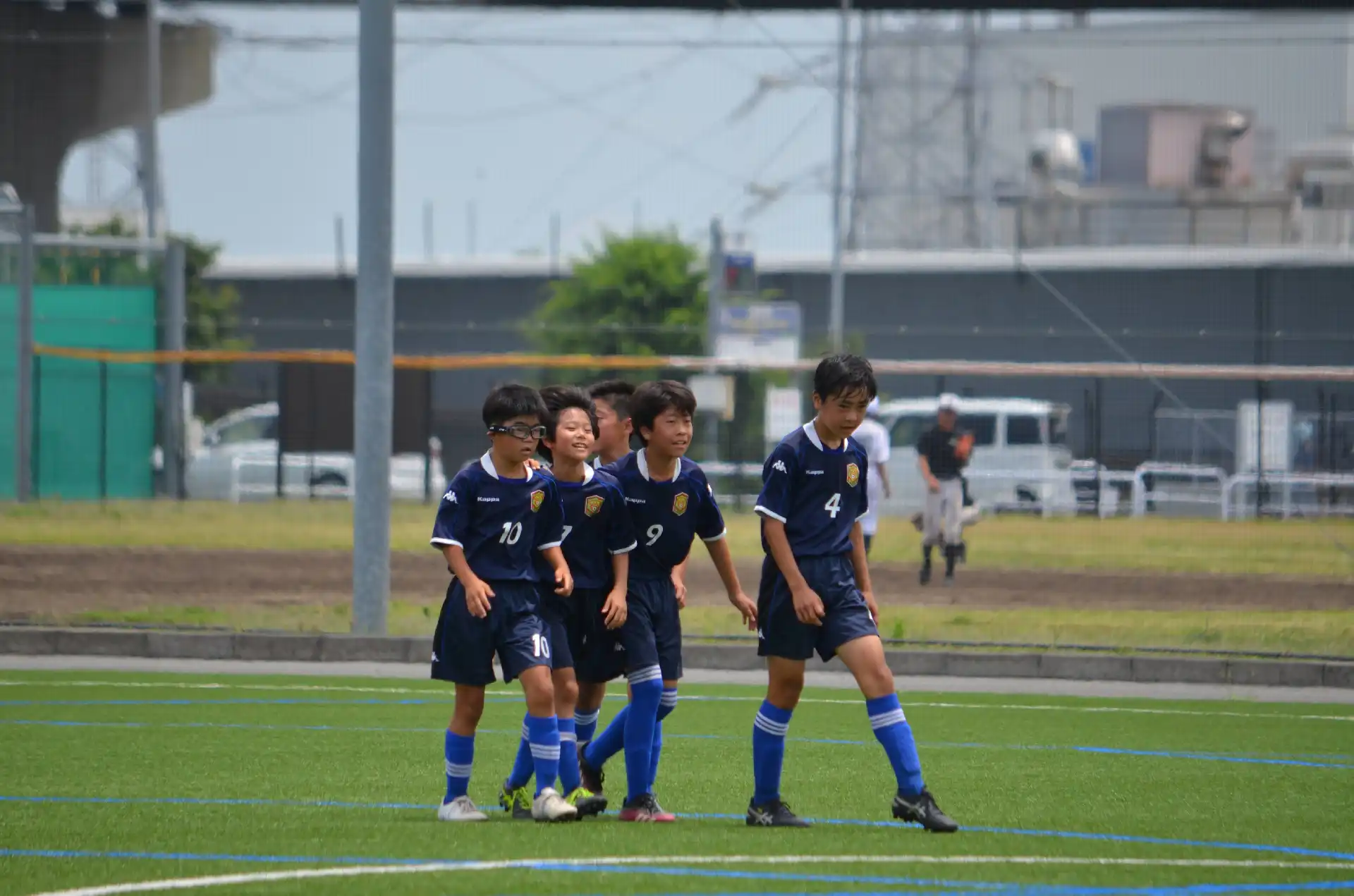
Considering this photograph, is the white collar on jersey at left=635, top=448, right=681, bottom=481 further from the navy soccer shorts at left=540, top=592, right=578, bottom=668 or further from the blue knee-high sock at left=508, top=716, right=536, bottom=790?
the blue knee-high sock at left=508, top=716, right=536, bottom=790

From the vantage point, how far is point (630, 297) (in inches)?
1576

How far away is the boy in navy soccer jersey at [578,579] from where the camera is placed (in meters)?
7.57

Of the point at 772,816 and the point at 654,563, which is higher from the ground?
the point at 654,563

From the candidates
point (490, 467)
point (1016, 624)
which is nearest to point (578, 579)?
point (490, 467)

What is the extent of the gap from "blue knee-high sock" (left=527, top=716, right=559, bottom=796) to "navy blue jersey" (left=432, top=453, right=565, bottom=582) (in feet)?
1.70

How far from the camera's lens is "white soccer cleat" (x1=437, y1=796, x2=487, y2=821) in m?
7.34

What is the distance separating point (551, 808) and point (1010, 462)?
15.6 m

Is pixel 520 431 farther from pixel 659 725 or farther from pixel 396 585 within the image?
pixel 396 585

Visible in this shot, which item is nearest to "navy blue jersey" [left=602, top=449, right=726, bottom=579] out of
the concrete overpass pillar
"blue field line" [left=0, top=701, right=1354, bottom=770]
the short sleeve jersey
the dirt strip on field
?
"blue field line" [left=0, top=701, right=1354, bottom=770]

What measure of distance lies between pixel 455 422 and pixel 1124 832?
82.8ft

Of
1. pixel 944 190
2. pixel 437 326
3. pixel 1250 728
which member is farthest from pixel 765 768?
pixel 944 190

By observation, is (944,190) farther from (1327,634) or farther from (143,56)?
(1327,634)

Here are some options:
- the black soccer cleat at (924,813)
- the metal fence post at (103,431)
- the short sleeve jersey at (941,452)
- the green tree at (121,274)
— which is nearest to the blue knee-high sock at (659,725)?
the black soccer cleat at (924,813)

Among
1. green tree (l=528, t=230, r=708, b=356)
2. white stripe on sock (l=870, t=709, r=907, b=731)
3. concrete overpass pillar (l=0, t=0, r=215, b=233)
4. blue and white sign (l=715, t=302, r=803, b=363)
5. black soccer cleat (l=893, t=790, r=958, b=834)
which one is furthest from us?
green tree (l=528, t=230, r=708, b=356)
